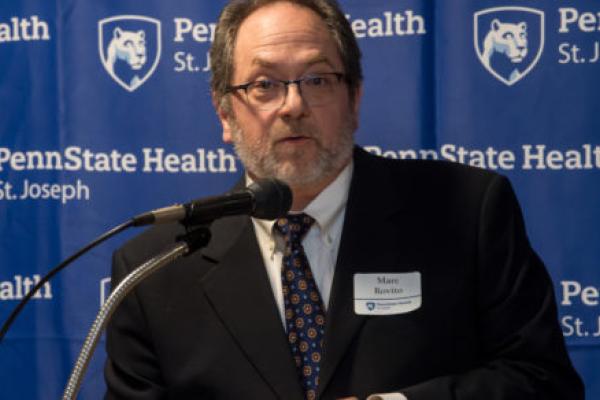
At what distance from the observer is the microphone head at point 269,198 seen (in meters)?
1.49

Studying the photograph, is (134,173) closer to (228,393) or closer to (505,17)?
(228,393)

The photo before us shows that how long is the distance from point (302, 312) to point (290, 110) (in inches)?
19.2

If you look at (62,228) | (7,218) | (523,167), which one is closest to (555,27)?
(523,167)

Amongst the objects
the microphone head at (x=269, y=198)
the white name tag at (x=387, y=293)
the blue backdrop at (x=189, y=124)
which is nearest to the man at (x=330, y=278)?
the white name tag at (x=387, y=293)

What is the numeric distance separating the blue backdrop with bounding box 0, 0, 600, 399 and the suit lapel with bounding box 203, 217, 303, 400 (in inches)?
25.1

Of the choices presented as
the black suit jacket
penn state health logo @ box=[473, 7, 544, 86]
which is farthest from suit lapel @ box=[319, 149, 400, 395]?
penn state health logo @ box=[473, 7, 544, 86]

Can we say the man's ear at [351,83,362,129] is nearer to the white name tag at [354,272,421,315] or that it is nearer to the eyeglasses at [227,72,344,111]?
the eyeglasses at [227,72,344,111]

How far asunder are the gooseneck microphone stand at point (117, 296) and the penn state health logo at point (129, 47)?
1.46 meters

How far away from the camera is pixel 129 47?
2.80 meters

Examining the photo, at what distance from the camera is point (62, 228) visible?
9.37 ft

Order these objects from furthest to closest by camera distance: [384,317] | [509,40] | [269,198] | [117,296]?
[509,40] → [384,317] → [269,198] → [117,296]

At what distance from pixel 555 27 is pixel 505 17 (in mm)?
148

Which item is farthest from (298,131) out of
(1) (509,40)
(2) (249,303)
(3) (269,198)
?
(1) (509,40)

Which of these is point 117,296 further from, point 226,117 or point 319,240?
point 226,117
